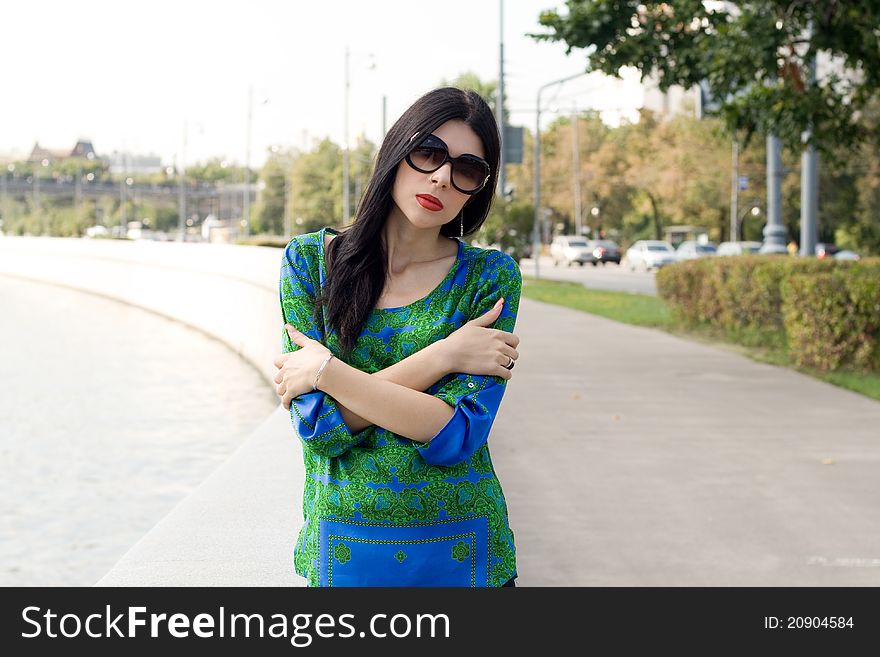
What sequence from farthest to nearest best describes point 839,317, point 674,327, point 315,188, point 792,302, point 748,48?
point 315,188 → point 674,327 → point 792,302 → point 839,317 → point 748,48

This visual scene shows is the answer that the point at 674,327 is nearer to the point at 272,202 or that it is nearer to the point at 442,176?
the point at 442,176

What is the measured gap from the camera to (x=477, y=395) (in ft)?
7.77

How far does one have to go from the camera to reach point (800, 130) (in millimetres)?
12289

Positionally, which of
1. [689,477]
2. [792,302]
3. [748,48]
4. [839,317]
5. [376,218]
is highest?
[748,48]

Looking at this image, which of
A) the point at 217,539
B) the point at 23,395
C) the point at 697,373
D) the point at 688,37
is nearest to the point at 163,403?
the point at 23,395

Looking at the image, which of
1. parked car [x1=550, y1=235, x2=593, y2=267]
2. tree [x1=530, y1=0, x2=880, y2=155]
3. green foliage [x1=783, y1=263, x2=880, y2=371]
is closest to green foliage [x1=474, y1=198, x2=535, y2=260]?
green foliage [x1=783, y1=263, x2=880, y2=371]

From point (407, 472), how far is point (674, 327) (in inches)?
698

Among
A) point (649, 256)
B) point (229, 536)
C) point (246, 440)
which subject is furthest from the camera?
point (649, 256)

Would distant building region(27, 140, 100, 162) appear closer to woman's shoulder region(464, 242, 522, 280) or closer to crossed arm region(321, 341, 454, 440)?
woman's shoulder region(464, 242, 522, 280)

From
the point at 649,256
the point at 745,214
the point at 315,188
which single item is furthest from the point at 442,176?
the point at 315,188

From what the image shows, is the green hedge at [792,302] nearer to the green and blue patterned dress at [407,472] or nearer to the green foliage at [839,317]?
the green foliage at [839,317]

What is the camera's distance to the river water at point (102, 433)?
349 inches

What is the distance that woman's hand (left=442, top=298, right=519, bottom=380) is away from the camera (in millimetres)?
2354

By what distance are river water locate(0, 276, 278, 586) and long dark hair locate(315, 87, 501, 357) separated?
5791mm
